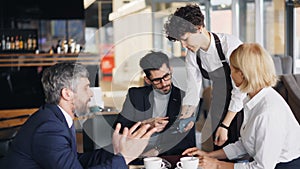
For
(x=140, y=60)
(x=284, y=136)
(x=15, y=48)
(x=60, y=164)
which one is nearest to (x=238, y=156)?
(x=284, y=136)

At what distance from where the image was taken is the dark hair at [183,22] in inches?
86.5

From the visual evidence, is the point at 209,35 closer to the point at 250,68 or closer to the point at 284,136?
the point at 250,68

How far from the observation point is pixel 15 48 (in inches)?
247

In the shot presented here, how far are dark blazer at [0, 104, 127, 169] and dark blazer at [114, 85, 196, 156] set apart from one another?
47 centimetres

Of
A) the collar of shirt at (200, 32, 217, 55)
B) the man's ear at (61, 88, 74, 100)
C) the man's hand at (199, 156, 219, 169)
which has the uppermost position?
the collar of shirt at (200, 32, 217, 55)

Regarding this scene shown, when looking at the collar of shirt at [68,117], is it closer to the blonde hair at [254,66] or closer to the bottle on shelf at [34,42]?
the blonde hair at [254,66]

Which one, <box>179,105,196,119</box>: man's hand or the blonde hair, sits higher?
the blonde hair

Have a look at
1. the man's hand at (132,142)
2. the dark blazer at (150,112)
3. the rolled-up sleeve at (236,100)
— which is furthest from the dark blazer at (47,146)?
the rolled-up sleeve at (236,100)

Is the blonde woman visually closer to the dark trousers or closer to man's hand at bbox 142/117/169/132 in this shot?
the dark trousers

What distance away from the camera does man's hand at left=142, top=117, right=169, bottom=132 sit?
2004mm

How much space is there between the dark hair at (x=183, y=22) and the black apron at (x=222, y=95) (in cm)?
18

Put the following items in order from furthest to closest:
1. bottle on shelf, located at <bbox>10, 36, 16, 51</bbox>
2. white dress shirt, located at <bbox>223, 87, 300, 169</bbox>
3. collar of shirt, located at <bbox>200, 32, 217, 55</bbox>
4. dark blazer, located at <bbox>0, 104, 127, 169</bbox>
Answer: bottle on shelf, located at <bbox>10, 36, 16, 51</bbox>
collar of shirt, located at <bbox>200, 32, 217, 55</bbox>
white dress shirt, located at <bbox>223, 87, 300, 169</bbox>
dark blazer, located at <bbox>0, 104, 127, 169</bbox>

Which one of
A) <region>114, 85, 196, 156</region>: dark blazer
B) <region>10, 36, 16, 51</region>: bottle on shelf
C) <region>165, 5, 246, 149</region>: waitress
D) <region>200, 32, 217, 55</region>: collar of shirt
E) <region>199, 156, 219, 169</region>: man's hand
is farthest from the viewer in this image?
<region>10, 36, 16, 51</region>: bottle on shelf

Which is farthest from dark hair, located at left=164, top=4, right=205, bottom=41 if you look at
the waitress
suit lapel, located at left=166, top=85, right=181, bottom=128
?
suit lapel, located at left=166, top=85, right=181, bottom=128
